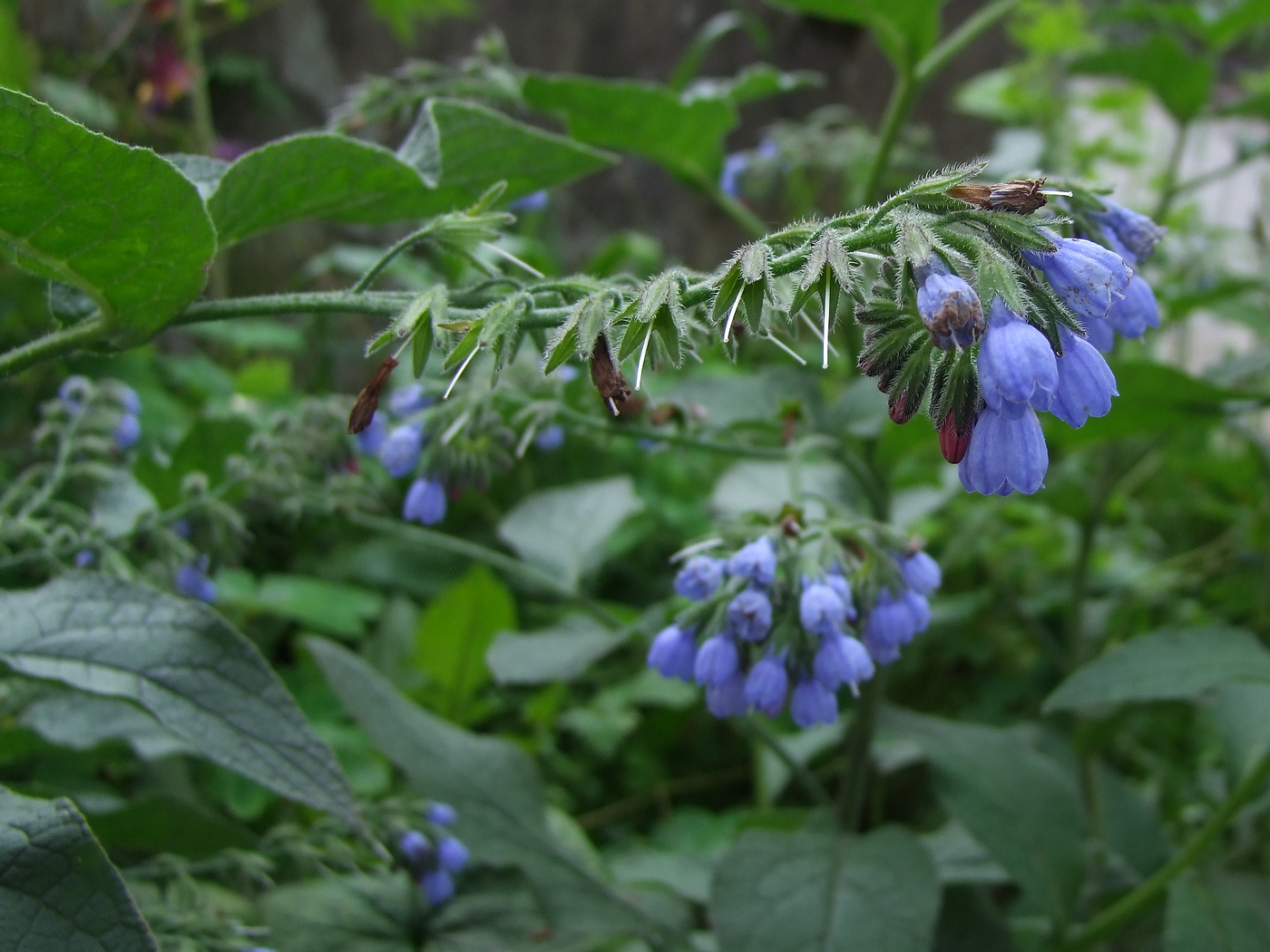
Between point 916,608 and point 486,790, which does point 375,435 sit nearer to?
point 486,790

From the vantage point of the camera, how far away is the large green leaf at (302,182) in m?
0.91

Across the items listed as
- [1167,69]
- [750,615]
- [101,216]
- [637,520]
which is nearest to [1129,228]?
[750,615]

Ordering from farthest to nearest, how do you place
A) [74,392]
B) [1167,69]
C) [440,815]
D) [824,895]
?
[1167,69] < [74,392] < [440,815] < [824,895]

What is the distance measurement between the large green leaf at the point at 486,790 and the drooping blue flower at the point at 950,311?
91 centimetres

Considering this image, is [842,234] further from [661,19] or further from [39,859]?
[661,19]

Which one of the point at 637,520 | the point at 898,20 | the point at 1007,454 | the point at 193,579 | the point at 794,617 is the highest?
the point at 898,20

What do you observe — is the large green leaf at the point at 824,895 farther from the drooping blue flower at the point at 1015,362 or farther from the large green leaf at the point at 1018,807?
the drooping blue flower at the point at 1015,362

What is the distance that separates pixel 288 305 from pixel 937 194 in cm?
52

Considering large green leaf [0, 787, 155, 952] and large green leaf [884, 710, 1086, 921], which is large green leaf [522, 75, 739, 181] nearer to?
large green leaf [884, 710, 1086, 921]

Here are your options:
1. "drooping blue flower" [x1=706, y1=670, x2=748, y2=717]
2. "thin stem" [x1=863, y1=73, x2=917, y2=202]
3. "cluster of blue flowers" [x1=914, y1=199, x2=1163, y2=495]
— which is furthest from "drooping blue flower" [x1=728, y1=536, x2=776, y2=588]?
"thin stem" [x1=863, y1=73, x2=917, y2=202]

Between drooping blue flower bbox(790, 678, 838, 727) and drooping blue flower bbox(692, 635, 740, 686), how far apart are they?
69 mm

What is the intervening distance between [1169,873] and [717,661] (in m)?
0.70

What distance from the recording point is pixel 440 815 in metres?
1.35

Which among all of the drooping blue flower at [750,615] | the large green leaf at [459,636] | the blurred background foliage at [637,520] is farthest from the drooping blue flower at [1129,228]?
the large green leaf at [459,636]
